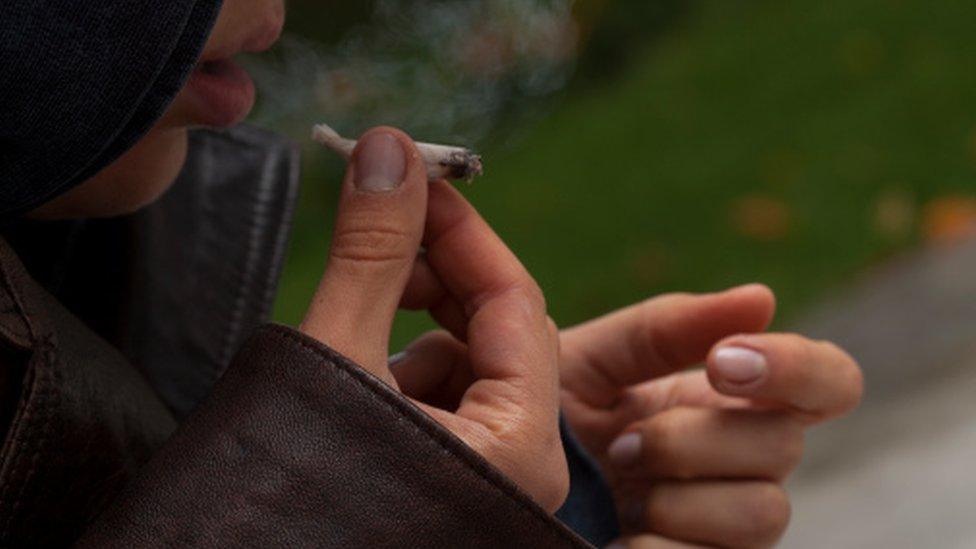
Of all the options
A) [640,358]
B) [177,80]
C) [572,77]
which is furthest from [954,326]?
[177,80]

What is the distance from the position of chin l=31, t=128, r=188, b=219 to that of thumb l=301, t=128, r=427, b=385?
0.18 m

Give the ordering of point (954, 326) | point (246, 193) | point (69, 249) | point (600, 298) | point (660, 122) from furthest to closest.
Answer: point (660, 122) < point (600, 298) < point (954, 326) < point (246, 193) < point (69, 249)

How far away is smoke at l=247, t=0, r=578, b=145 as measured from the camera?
108 inches

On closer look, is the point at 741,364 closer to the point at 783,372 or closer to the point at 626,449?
the point at 783,372

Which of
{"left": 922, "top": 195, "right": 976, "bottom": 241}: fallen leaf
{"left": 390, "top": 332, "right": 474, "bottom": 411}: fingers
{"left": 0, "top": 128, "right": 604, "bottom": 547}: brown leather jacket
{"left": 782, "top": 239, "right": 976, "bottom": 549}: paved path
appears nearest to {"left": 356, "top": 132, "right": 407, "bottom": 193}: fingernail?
{"left": 0, "top": 128, "right": 604, "bottom": 547}: brown leather jacket

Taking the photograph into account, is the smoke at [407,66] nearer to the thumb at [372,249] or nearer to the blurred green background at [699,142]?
the blurred green background at [699,142]

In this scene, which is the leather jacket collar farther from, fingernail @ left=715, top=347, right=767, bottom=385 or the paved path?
the paved path

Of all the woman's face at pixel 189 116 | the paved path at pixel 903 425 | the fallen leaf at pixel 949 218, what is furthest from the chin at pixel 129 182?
the fallen leaf at pixel 949 218

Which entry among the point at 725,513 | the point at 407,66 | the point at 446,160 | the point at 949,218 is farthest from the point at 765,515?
the point at 949,218

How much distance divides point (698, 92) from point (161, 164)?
288cm

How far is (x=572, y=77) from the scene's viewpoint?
4023mm

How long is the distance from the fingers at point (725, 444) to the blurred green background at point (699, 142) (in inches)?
52.7

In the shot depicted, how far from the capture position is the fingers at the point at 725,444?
51.3 inches

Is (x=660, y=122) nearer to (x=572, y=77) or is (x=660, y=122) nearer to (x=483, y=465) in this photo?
(x=572, y=77)
